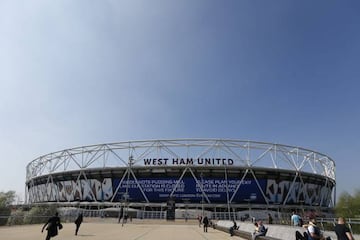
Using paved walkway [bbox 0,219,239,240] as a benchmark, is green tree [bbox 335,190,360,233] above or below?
above

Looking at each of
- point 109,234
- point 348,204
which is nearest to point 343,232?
point 109,234

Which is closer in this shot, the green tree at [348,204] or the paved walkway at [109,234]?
the paved walkway at [109,234]

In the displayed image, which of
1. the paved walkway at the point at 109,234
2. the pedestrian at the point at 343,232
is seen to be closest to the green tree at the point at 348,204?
the paved walkway at the point at 109,234

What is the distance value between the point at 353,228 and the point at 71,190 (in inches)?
2686

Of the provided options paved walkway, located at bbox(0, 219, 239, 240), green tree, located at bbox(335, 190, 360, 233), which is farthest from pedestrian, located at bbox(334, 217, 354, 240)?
green tree, located at bbox(335, 190, 360, 233)

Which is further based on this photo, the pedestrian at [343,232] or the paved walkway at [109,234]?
the paved walkway at [109,234]

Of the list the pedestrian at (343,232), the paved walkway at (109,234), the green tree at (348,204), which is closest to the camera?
the pedestrian at (343,232)

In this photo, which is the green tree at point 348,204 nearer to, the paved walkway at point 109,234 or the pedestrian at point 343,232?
the paved walkway at point 109,234

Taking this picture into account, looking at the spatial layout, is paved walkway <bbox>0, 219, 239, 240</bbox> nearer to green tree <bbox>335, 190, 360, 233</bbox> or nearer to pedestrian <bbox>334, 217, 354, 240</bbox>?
pedestrian <bbox>334, 217, 354, 240</bbox>

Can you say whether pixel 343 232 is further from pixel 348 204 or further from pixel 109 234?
pixel 348 204

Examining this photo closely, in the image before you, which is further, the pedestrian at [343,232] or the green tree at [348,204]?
the green tree at [348,204]

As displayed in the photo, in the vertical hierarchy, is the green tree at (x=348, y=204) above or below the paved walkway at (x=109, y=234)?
above

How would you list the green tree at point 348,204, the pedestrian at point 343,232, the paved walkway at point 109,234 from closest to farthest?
the pedestrian at point 343,232 → the paved walkway at point 109,234 → the green tree at point 348,204

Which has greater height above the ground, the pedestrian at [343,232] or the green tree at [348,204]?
the green tree at [348,204]
